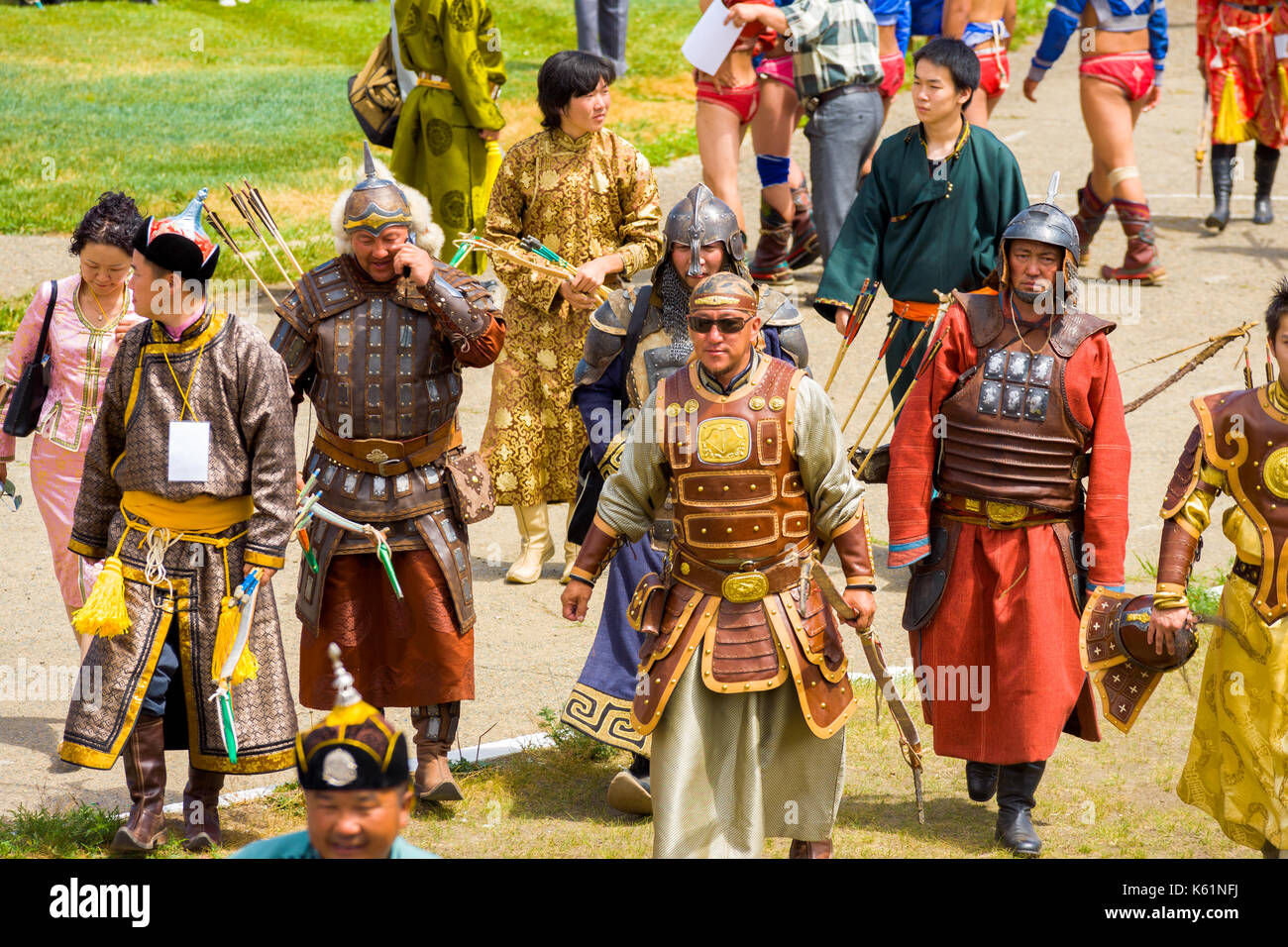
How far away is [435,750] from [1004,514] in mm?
2079

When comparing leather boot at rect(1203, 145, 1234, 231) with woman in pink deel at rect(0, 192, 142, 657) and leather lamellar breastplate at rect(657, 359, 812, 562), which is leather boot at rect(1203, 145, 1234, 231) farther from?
woman in pink deel at rect(0, 192, 142, 657)

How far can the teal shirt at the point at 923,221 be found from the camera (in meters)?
6.97

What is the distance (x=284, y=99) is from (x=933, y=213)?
11.3m

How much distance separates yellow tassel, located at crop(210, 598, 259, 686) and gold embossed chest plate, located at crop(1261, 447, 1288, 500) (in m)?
3.12

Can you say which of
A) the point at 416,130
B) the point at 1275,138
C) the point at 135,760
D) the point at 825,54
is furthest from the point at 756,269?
the point at 135,760

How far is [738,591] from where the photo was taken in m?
4.95

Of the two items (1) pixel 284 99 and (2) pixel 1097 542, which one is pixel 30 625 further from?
(1) pixel 284 99

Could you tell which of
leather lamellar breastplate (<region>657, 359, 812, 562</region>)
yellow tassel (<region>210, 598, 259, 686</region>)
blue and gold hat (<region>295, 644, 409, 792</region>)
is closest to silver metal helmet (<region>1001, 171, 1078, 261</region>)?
leather lamellar breastplate (<region>657, 359, 812, 562</region>)

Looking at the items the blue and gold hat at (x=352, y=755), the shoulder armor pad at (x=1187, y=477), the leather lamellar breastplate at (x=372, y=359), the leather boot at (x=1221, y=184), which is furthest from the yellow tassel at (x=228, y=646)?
the leather boot at (x=1221, y=184)

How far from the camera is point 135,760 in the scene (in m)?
5.36

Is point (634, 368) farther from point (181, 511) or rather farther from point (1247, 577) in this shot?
point (1247, 577)

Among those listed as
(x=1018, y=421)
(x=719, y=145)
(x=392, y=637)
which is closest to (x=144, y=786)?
(x=392, y=637)

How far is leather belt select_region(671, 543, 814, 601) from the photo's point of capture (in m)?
4.95

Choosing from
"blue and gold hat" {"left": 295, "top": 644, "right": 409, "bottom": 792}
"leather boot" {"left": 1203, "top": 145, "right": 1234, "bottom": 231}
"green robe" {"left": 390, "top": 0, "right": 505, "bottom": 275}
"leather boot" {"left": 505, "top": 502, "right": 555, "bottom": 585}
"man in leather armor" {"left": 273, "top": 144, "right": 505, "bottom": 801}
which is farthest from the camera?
"leather boot" {"left": 1203, "top": 145, "right": 1234, "bottom": 231}
